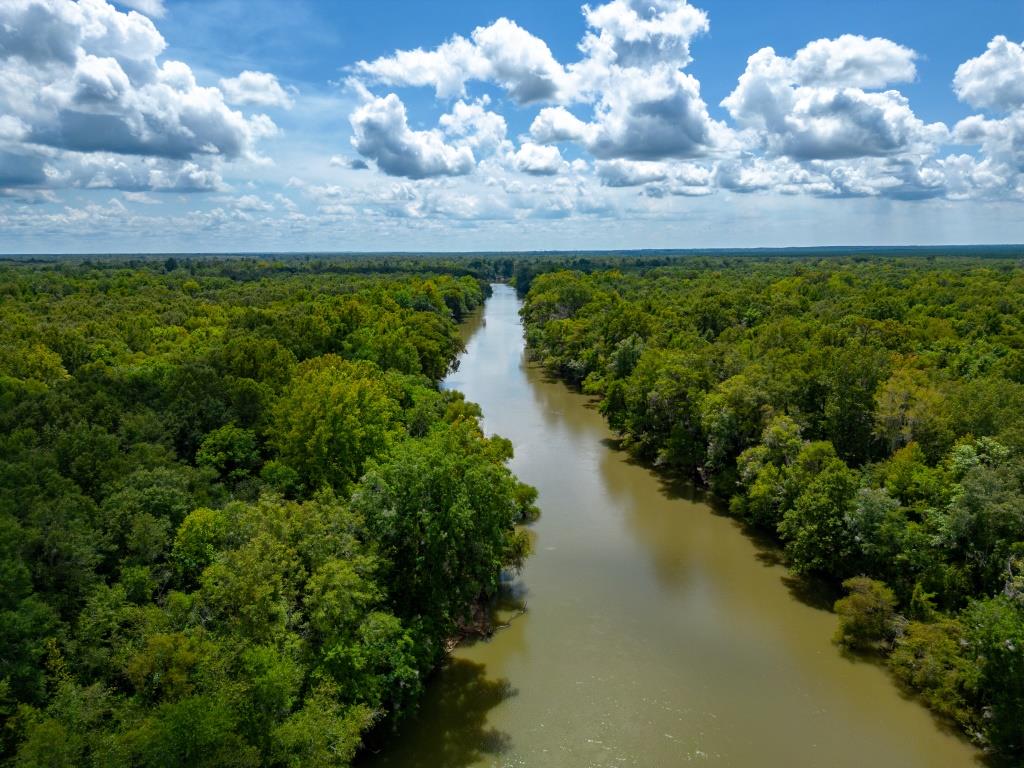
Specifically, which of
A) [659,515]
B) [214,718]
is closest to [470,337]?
[659,515]

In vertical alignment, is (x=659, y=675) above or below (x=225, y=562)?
below

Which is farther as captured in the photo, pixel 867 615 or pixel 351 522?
pixel 867 615

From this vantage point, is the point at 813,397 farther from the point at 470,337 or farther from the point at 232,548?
the point at 470,337

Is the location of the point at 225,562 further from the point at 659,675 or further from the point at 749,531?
the point at 749,531

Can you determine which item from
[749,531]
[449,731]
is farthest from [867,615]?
[449,731]

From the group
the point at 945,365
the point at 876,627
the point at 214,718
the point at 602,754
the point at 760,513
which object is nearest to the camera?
the point at 214,718

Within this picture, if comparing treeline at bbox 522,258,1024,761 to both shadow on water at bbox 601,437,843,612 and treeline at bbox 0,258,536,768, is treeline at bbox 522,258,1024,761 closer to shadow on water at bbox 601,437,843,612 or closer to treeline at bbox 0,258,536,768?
shadow on water at bbox 601,437,843,612

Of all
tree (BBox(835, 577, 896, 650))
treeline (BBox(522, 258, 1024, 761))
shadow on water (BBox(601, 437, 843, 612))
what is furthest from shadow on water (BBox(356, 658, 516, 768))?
shadow on water (BBox(601, 437, 843, 612))

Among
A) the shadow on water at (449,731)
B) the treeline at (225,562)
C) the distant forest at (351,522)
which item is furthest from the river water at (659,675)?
the treeline at (225,562)
